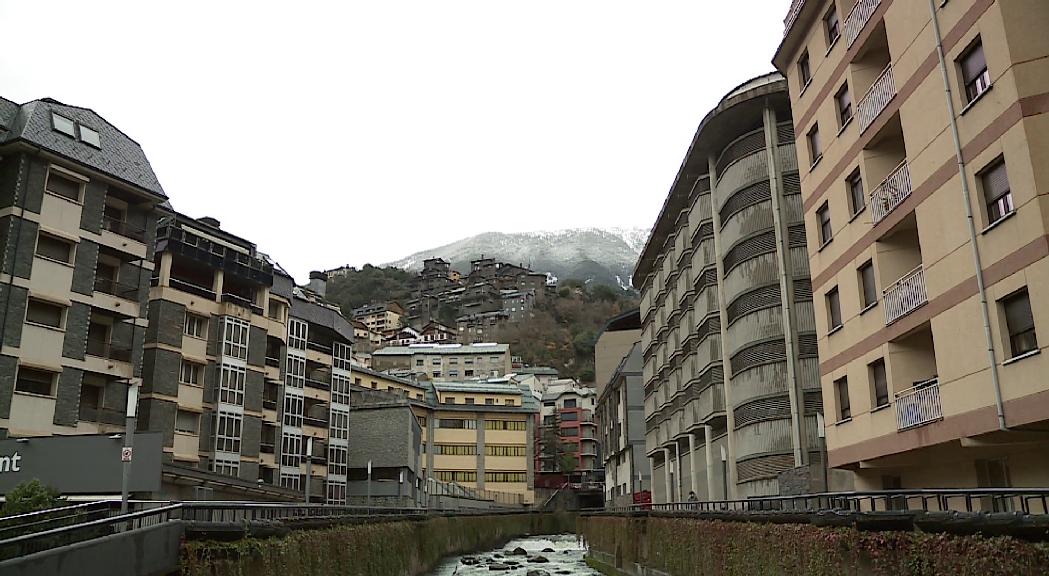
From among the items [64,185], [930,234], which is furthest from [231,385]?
[930,234]

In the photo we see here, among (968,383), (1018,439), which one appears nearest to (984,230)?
(968,383)

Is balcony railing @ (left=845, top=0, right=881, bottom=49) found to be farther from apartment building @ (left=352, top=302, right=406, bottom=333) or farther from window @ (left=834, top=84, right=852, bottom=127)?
apartment building @ (left=352, top=302, right=406, bottom=333)

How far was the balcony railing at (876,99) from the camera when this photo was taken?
2469cm

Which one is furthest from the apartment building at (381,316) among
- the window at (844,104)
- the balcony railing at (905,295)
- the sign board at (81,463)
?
the balcony railing at (905,295)

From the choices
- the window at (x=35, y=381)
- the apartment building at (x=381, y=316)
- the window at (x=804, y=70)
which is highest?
the apartment building at (x=381, y=316)

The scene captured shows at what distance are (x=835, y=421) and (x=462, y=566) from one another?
77.3 ft

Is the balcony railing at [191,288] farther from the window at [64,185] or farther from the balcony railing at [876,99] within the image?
the balcony railing at [876,99]

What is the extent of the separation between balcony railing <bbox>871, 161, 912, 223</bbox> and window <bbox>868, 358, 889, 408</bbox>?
4.55 metres

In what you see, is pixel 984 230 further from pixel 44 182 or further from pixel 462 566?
pixel 44 182

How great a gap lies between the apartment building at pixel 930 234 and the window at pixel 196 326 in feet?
127

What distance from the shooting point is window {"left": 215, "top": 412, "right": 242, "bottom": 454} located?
51.6m

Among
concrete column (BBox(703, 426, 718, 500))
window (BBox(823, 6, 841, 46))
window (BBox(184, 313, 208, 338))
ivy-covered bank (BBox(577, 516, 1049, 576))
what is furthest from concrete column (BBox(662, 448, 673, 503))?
window (BBox(823, 6, 841, 46))

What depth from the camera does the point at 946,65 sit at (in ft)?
70.3

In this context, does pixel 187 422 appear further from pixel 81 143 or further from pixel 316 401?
pixel 316 401
